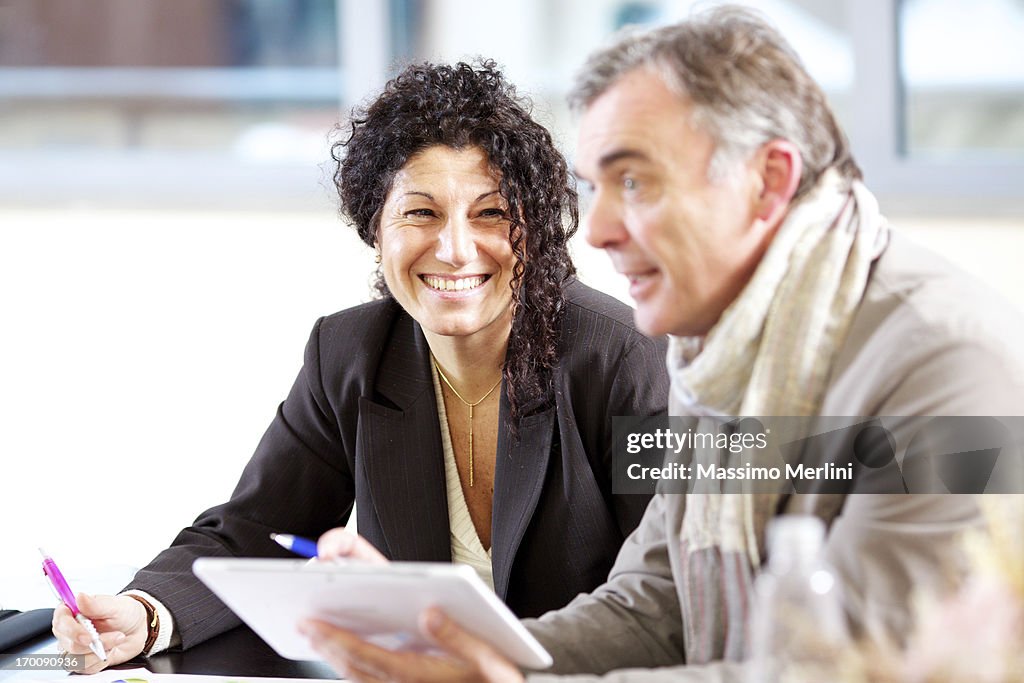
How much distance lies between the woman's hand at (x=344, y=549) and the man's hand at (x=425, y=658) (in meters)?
0.12

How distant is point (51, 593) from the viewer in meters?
1.91

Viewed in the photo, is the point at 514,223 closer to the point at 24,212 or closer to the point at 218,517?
the point at 218,517

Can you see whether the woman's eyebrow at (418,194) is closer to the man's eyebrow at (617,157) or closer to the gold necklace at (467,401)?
the gold necklace at (467,401)

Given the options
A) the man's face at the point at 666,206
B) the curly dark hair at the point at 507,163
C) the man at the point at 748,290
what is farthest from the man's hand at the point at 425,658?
the curly dark hair at the point at 507,163

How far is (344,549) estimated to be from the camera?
1396 millimetres

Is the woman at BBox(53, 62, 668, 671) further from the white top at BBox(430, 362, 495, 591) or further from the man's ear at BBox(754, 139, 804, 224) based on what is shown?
the man's ear at BBox(754, 139, 804, 224)

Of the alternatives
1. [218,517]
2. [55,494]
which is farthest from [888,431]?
[55,494]

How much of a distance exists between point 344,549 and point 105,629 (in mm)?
479

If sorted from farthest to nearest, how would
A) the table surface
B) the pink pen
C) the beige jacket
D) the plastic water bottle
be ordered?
the pink pen, the table surface, the beige jacket, the plastic water bottle

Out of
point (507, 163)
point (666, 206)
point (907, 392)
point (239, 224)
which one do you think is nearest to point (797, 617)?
point (907, 392)

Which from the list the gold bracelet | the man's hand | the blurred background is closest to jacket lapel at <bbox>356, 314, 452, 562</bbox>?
the gold bracelet

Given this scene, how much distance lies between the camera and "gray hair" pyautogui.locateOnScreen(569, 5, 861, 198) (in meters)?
1.30

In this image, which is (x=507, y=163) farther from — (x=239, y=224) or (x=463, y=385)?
(x=239, y=224)

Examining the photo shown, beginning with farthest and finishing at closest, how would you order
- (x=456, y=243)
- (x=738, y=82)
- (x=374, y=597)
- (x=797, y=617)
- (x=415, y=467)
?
(x=415, y=467), (x=456, y=243), (x=738, y=82), (x=374, y=597), (x=797, y=617)
